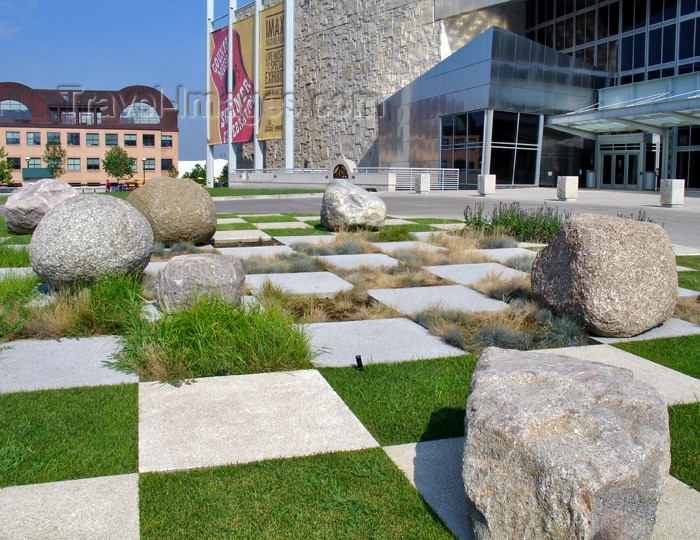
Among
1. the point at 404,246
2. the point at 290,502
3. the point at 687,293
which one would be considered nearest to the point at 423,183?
the point at 404,246

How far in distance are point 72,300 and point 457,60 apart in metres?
36.1

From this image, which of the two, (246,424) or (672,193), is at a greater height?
(672,193)

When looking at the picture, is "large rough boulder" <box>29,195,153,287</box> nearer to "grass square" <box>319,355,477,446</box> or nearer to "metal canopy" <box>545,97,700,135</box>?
"grass square" <box>319,355,477,446</box>

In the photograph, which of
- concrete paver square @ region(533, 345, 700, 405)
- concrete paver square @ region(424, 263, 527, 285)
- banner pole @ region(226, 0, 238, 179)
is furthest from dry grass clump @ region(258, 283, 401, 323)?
banner pole @ region(226, 0, 238, 179)

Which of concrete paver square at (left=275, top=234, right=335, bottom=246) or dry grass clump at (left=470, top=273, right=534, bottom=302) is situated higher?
concrete paver square at (left=275, top=234, right=335, bottom=246)

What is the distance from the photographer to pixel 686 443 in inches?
162

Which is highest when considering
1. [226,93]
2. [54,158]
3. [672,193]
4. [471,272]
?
[226,93]

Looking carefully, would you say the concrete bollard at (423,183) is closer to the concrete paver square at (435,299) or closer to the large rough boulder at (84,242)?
the concrete paver square at (435,299)

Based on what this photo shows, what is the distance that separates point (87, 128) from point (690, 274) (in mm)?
100325

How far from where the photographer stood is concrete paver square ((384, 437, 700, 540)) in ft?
10.6

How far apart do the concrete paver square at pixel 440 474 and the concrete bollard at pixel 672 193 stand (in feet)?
74.4

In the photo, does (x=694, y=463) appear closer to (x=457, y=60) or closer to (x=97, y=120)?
(x=457, y=60)

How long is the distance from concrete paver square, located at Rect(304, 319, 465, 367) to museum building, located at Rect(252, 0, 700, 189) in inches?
1153

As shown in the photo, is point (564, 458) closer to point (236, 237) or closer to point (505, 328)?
point (505, 328)
